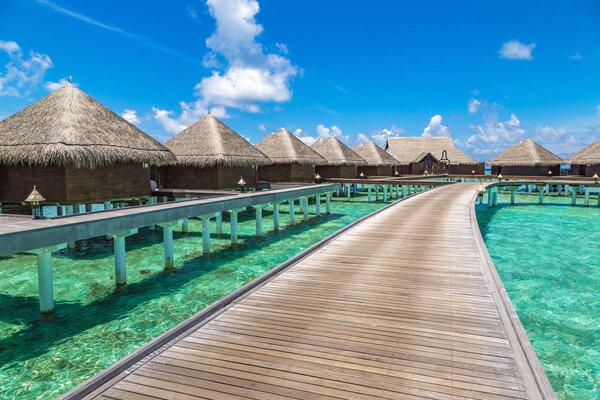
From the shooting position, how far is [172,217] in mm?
11305

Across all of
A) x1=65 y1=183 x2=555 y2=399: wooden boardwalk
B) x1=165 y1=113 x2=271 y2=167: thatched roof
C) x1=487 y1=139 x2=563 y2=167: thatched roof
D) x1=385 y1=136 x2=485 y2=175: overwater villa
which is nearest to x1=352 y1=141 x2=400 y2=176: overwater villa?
x1=385 y1=136 x2=485 y2=175: overwater villa

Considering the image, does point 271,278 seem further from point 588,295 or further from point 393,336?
point 588,295

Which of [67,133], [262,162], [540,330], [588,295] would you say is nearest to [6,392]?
[540,330]

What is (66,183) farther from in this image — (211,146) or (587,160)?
(587,160)

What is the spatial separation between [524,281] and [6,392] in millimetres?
12492

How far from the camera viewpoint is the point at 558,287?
10.4 m

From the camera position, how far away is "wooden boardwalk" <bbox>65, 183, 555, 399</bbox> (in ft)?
11.6

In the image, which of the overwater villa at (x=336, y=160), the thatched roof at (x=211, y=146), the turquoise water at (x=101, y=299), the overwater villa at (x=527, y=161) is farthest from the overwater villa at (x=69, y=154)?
the overwater villa at (x=527, y=161)

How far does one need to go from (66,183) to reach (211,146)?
930 centimetres

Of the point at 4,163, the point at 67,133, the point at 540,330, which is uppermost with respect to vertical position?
the point at 67,133

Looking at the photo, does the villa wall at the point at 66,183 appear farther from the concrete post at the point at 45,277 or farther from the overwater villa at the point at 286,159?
the overwater villa at the point at 286,159

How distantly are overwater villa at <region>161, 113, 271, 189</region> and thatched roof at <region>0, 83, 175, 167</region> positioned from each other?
421 centimetres

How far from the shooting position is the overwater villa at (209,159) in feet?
70.3

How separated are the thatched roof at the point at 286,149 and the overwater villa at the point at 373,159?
1210 cm
